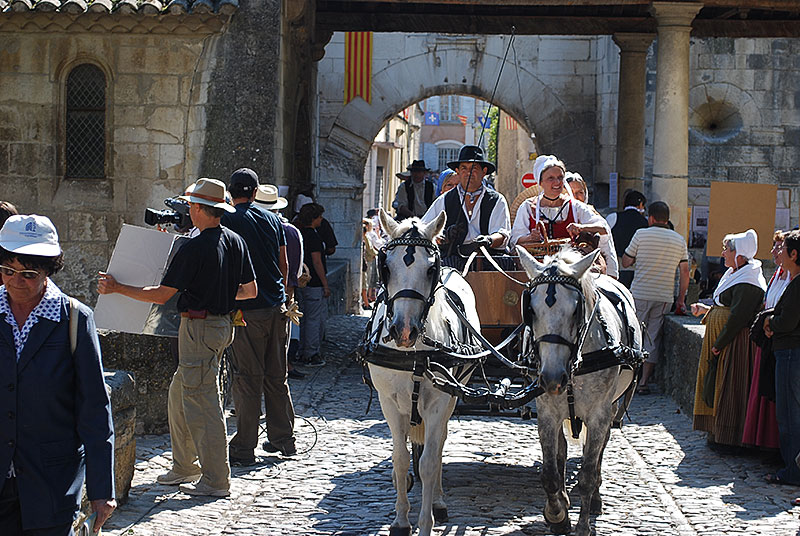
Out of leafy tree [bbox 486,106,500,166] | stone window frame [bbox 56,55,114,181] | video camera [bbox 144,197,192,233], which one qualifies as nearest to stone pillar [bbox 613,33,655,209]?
stone window frame [bbox 56,55,114,181]

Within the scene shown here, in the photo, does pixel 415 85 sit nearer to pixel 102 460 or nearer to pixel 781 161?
pixel 781 161

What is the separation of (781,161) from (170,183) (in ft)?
40.9

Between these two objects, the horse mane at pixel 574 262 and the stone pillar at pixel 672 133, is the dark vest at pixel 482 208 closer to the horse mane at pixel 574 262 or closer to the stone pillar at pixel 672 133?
the horse mane at pixel 574 262

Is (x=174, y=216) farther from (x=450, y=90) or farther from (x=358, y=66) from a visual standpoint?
(x=450, y=90)

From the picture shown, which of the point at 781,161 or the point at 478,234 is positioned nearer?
the point at 478,234

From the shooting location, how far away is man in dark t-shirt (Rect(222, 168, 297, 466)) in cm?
816

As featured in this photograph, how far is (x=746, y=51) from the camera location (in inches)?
805

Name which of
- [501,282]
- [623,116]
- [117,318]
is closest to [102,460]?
[117,318]

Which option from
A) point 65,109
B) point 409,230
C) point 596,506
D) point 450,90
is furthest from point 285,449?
point 450,90

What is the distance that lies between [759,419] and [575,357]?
3.29 m

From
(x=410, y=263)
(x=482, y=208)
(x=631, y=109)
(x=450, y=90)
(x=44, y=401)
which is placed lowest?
(x=44, y=401)

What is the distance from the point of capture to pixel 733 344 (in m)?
8.79

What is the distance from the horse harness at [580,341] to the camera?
5.66m

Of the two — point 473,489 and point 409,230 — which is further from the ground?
point 409,230
